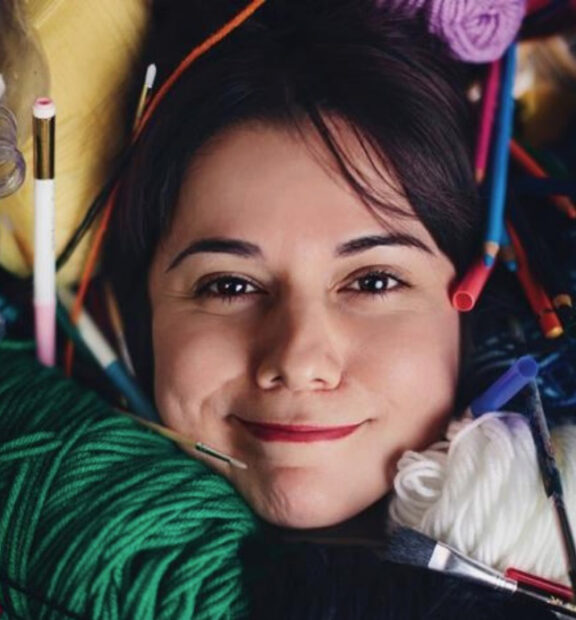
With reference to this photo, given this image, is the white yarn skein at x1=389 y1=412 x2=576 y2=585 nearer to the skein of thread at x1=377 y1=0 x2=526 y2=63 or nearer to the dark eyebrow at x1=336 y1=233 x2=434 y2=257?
the dark eyebrow at x1=336 y1=233 x2=434 y2=257

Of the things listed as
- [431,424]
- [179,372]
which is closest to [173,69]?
[179,372]

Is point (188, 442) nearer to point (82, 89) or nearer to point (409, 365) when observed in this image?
point (409, 365)

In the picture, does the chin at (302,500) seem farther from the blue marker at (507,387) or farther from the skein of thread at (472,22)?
the skein of thread at (472,22)

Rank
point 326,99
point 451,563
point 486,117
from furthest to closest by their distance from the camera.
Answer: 1. point 486,117
2. point 326,99
3. point 451,563

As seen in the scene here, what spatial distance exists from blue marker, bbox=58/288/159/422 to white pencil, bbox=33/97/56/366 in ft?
0.14

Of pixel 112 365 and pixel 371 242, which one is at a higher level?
pixel 371 242

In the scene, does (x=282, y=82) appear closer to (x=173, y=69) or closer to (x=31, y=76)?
(x=173, y=69)

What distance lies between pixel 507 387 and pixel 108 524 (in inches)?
17.3

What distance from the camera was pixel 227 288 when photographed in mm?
1071

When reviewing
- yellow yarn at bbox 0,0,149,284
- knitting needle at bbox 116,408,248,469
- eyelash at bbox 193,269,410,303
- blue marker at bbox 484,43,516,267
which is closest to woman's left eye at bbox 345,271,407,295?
eyelash at bbox 193,269,410,303

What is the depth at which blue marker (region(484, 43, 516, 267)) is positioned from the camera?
1.07 metres

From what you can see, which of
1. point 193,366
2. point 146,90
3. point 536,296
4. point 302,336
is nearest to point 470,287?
point 536,296

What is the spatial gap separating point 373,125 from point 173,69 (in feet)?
0.80

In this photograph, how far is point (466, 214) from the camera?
109 centimetres
